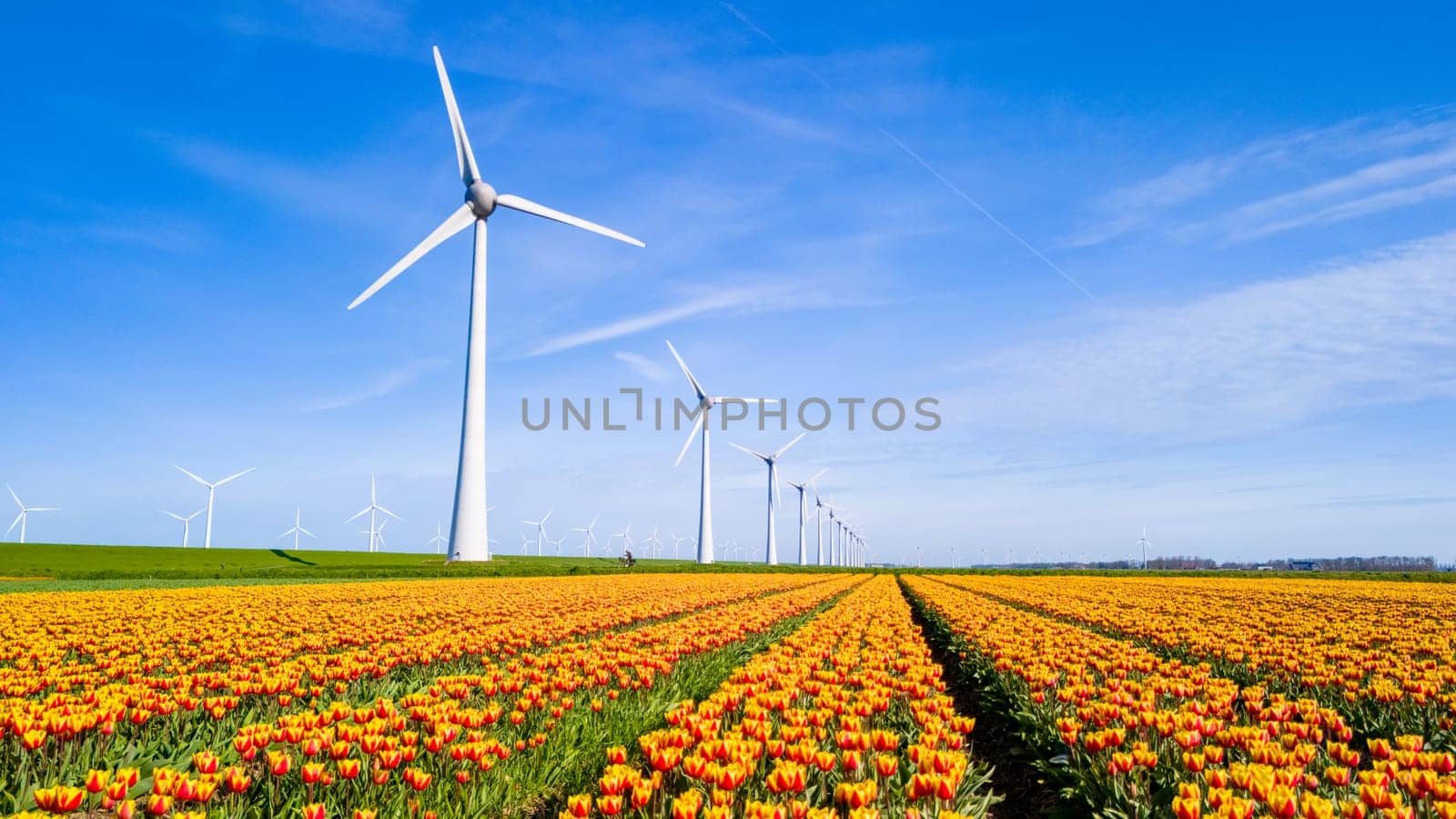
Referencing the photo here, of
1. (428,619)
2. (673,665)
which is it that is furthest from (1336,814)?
(428,619)

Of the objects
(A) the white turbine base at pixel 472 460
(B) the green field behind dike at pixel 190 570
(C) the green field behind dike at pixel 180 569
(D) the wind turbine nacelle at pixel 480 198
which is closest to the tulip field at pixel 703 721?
(B) the green field behind dike at pixel 190 570

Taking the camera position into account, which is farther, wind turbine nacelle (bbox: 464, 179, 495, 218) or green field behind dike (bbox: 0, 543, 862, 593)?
wind turbine nacelle (bbox: 464, 179, 495, 218)

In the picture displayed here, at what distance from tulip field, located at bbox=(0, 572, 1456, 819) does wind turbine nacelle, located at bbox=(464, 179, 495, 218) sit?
55027 mm

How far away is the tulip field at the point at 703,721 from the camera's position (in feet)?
19.2

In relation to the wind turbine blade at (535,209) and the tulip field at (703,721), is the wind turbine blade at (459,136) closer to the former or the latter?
the wind turbine blade at (535,209)

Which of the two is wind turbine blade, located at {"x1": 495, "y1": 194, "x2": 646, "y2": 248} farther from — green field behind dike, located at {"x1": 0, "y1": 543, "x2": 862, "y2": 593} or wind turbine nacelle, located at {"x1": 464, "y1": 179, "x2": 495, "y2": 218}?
green field behind dike, located at {"x1": 0, "y1": 543, "x2": 862, "y2": 593}

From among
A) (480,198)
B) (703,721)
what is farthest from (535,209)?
(703,721)

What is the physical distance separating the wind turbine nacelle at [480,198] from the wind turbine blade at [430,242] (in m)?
0.52

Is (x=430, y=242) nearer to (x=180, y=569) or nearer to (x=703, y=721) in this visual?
(x=180, y=569)

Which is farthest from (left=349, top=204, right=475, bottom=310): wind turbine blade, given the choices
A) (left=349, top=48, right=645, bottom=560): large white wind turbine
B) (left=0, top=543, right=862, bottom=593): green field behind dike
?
(left=0, top=543, right=862, bottom=593): green field behind dike

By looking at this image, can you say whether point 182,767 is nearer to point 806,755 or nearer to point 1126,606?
point 806,755

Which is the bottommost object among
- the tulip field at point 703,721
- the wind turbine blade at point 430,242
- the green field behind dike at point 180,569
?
the green field behind dike at point 180,569

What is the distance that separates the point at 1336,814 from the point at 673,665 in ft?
29.5

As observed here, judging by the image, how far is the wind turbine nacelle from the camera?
2719 inches
